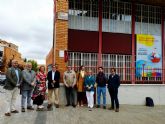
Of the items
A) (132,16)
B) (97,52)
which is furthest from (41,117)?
(132,16)

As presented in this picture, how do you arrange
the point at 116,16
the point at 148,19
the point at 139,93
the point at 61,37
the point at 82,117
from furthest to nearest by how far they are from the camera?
the point at 148,19 < the point at 116,16 < the point at 139,93 < the point at 61,37 < the point at 82,117

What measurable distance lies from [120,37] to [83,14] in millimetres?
2594

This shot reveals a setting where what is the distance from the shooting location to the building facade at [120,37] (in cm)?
1727

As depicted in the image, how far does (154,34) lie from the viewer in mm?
19172

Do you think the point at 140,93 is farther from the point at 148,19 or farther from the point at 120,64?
the point at 148,19

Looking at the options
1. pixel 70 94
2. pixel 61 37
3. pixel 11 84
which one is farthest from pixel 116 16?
pixel 11 84

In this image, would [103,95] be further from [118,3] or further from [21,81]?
[118,3]

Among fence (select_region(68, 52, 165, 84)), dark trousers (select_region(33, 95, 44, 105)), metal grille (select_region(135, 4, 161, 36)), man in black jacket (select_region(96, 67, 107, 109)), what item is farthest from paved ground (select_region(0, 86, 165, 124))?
metal grille (select_region(135, 4, 161, 36))

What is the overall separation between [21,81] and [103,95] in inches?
156

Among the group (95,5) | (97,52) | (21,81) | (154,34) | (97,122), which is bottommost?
(97,122)

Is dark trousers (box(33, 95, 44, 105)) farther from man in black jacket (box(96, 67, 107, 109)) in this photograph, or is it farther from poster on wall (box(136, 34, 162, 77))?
poster on wall (box(136, 34, 162, 77))

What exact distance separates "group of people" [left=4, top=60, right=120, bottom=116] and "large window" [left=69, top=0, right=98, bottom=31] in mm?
3822

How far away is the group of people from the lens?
11.7 meters

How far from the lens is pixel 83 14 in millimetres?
17641
